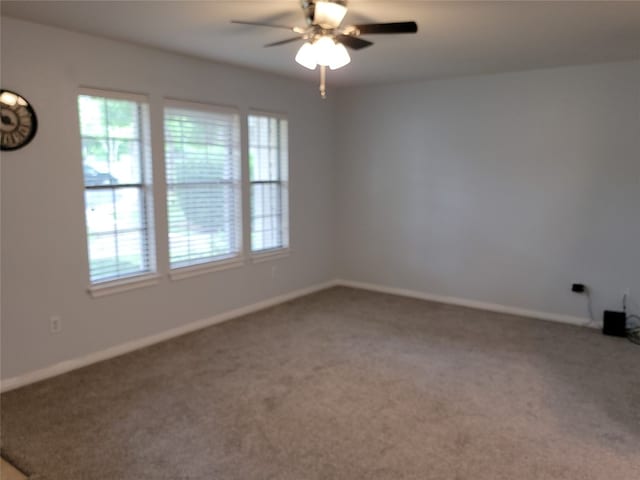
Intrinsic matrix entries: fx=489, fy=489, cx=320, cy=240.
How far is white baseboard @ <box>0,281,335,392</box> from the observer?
11.2 ft

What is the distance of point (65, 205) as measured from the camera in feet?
11.7

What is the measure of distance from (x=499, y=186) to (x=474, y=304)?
1.30 metres

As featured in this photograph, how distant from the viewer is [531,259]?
497 centimetres

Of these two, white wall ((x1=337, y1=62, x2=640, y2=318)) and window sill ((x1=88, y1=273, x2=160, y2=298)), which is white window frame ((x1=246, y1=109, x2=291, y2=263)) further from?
window sill ((x1=88, y1=273, x2=160, y2=298))

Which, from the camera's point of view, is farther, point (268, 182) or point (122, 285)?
point (268, 182)

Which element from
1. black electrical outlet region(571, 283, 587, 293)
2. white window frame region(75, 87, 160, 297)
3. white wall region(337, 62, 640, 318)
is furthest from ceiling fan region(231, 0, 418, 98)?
black electrical outlet region(571, 283, 587, 293)

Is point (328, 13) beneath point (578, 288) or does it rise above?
above

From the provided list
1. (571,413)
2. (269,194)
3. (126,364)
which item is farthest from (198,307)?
(571,413)

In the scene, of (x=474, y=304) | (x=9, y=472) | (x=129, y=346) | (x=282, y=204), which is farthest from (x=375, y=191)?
(x=9, y=472)

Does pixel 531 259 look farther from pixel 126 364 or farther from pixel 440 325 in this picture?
pixel 126 364

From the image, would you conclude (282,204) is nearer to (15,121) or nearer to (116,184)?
(116,184)

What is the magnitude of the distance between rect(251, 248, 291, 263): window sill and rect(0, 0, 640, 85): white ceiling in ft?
6.30

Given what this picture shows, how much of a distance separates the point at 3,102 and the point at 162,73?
1277mm

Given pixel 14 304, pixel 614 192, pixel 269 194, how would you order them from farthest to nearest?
pixel 269 194 < pixel 614 192 < pixel 14 304
